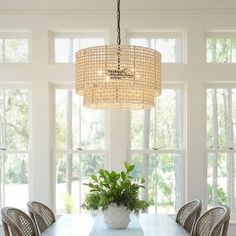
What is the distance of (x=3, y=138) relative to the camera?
5.11m

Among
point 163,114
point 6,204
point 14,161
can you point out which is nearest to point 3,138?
point 14,161

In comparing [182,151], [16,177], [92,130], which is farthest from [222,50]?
[16,177]

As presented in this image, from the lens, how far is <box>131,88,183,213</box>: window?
16.8 feet

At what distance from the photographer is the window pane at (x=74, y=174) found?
5.12 metres

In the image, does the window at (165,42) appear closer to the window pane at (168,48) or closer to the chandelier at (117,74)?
the window pane at (168,48)

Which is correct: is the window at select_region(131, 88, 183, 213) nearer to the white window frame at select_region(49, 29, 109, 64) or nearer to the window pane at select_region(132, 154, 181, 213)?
the window pane at select_region(132, 154, 181, 213)

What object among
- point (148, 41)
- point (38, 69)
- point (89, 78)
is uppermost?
point (148, 41)

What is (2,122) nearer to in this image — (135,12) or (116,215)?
(135,12)

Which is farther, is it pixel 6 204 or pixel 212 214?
pixel 6 204

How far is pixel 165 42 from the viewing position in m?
5.20

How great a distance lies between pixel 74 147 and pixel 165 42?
5.64ft

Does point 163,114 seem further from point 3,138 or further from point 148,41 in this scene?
point 3,138

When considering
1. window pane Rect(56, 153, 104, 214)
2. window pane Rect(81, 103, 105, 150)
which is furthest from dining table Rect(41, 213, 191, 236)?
window pane Rect(81, 103, 105, 150)

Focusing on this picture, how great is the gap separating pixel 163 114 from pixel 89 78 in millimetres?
2265
